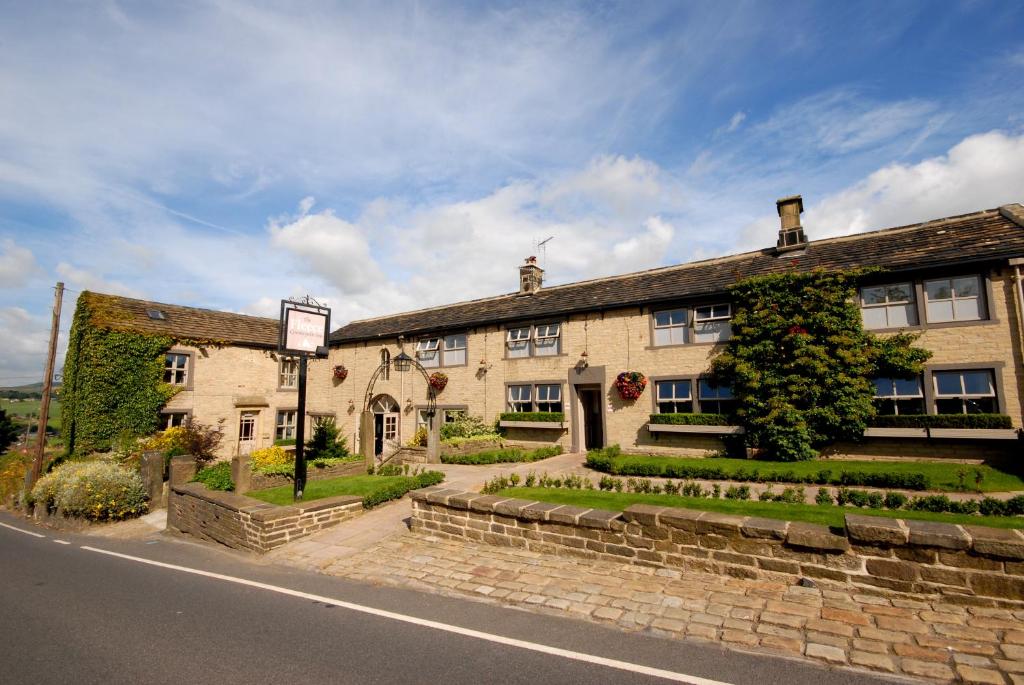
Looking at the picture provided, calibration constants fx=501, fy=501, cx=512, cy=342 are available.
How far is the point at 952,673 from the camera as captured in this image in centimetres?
412

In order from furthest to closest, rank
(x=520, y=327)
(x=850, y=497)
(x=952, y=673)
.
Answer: (x=520, y=327) < (x=850, y=497) < (x=952, y=673)

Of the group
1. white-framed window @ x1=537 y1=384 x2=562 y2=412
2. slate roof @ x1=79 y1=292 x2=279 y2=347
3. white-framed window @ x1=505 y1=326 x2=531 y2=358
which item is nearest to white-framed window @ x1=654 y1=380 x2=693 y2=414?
white-framed window @ x1=537 y1=384 x2=562 y2=412

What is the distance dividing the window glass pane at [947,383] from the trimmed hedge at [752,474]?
4.13 metres

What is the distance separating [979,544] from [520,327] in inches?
721

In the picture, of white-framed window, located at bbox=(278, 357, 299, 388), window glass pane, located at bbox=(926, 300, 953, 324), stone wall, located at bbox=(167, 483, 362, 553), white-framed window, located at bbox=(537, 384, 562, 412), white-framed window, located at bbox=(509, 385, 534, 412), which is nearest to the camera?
stone wall, located at bbox=(167, 483, 362, 553)

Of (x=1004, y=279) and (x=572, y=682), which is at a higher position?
(x=1004, y=279)

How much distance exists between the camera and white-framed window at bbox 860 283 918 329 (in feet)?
49.2

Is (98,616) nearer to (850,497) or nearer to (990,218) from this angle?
(850,497)

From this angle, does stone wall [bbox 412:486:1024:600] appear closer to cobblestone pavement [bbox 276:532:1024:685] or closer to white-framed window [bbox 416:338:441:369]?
cobblestone pavement [bbox 276:532:1024:685]

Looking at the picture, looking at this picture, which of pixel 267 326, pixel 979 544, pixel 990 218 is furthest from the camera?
pixel 267 326

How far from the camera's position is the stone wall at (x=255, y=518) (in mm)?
9688

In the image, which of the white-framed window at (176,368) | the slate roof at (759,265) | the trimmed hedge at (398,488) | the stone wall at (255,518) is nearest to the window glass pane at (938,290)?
the slate roof at (759,265)

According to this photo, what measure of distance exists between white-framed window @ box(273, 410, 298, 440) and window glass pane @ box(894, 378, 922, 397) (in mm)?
28015

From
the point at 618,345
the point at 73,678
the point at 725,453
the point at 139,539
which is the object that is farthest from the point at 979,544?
the point at 139,539
